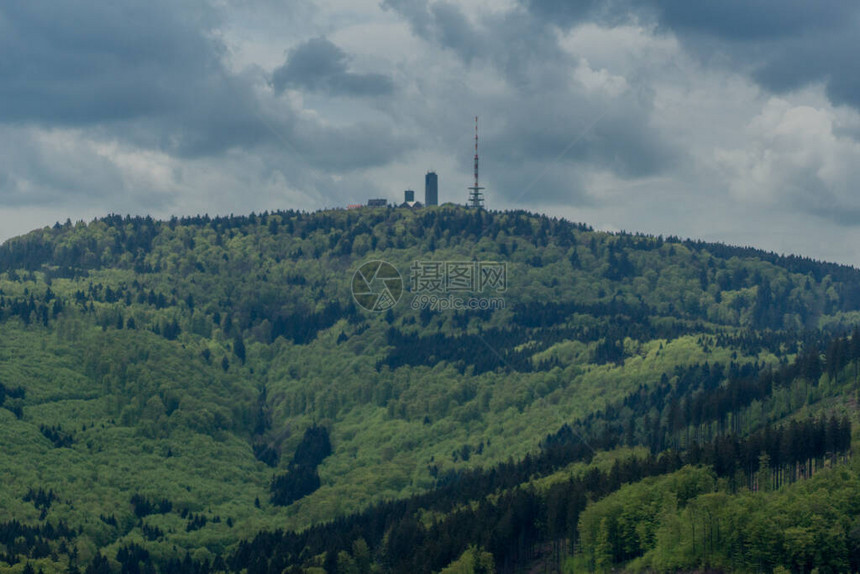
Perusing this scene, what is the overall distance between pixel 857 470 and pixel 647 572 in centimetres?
3720

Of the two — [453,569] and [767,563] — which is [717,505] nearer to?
[767,563]

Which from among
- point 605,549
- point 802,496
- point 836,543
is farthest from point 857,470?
point 605,549

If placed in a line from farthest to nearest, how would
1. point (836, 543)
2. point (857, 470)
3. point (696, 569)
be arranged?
point (857, 470), point (696, 569), point (836, 543)

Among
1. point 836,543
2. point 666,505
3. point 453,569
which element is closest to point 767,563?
point 836,543

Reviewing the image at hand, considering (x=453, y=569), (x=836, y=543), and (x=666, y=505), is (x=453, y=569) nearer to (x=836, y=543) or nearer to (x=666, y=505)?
(x=666, y=505)

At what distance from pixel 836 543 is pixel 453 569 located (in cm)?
6194

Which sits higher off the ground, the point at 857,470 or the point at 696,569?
the point at 857,470

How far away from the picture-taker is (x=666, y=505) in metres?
193

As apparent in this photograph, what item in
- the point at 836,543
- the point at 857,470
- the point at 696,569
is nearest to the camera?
the point at 836,543

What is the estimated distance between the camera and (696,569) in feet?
582

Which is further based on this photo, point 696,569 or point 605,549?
point 605,549

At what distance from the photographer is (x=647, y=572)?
602ft

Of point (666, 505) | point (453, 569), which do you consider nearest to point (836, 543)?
point (666, 505)

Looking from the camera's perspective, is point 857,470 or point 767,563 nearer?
point 767,563
